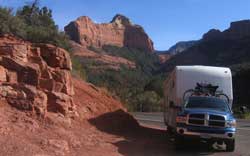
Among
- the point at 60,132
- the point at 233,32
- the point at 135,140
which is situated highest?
the point at 233,32

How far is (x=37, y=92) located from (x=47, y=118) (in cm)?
110

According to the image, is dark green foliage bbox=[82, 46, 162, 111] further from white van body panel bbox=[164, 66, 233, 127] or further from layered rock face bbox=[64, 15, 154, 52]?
white van body panel bbox=[164, 66, 233, 127]

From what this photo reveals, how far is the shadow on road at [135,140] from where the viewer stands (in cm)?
1880

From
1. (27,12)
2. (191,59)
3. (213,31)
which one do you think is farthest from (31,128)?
(213,31)

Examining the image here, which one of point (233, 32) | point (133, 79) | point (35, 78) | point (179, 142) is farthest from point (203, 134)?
point (233, 32)

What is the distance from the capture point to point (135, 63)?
126 meters

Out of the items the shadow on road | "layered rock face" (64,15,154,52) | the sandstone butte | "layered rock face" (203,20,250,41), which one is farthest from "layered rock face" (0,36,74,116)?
"layered rock face" (64,15,154,52)

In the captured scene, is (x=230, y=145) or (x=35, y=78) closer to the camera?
(x=230, y=145)

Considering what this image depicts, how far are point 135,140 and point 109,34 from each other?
13971 centimetres

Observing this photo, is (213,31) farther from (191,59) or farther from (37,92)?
(37,92)

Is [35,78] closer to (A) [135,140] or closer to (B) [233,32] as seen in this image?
(A) [135,140]

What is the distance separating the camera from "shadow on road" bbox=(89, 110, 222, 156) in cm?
1880

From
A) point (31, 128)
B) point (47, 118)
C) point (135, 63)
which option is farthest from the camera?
point (135, 63)

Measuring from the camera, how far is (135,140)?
22.2m
